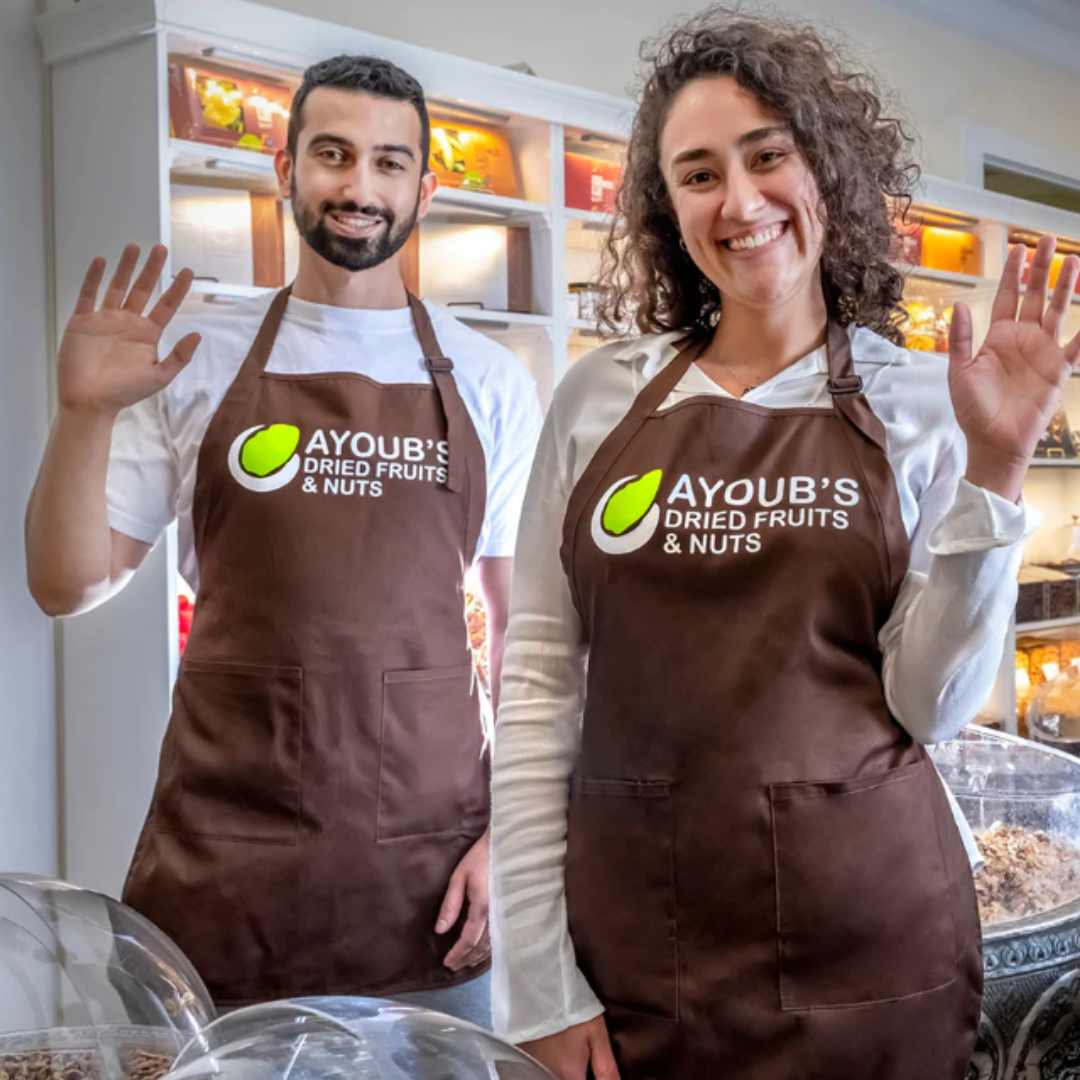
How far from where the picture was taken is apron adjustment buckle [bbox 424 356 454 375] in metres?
1.99

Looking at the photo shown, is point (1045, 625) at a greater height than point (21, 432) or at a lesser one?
lesser

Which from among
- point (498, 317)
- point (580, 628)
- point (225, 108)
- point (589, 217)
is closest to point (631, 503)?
point (580, 628)

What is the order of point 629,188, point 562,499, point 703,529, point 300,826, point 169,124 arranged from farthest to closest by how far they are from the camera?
point 169,124, point 300,826, point 629,188, point 562,499, point 703,529

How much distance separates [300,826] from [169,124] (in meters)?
1.81

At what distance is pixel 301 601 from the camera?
1.81 metres

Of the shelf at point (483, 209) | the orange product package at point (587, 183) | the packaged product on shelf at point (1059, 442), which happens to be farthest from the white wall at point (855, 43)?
the packaged product on shelf at point (1059, 442)

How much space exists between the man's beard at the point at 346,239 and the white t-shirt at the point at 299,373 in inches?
3.0

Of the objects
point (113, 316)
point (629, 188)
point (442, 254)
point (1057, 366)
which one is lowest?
point (1057, 366)

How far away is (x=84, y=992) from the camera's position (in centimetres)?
88

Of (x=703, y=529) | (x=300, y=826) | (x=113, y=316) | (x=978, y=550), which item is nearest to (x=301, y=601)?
(x=300, y=826)

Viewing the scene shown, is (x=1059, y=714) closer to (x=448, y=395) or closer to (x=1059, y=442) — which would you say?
(x=448, y=395)

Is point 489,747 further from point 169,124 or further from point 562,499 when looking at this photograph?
point 169,124

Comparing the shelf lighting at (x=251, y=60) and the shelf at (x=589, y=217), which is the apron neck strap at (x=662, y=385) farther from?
the shelf at (x=589, y=217)

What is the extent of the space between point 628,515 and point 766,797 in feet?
1.07
